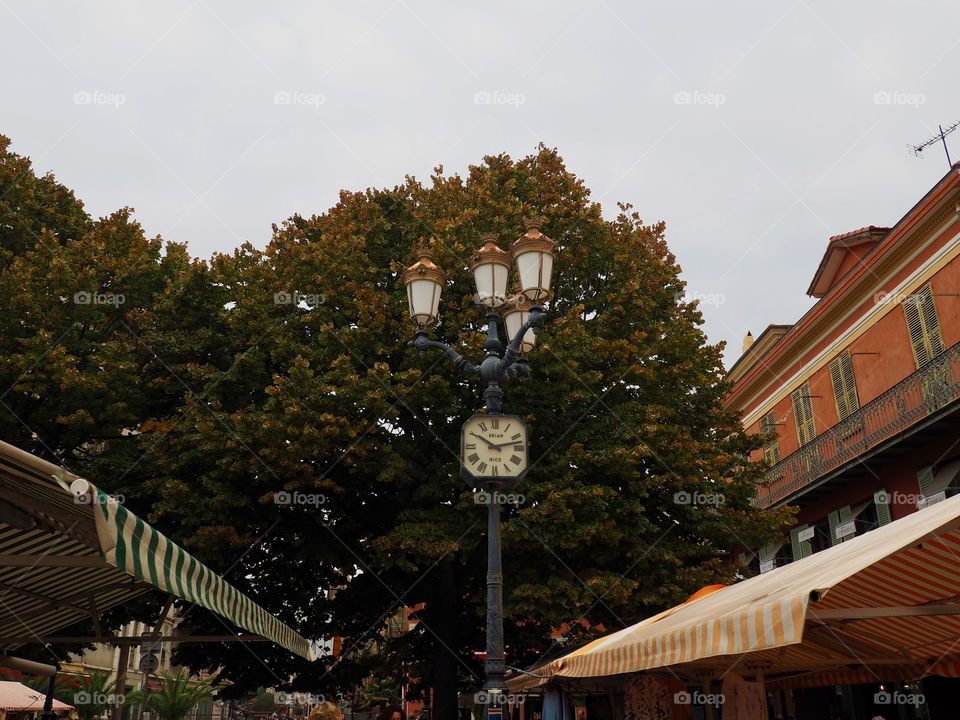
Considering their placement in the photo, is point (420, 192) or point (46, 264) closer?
point (46, 264)

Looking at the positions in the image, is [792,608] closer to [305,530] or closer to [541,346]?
[541,346]

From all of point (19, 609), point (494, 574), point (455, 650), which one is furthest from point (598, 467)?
point (19, 609)

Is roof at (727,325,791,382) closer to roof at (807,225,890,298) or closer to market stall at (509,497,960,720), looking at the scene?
roof at (807,225,890,298)

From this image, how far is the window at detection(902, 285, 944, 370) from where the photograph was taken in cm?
1653

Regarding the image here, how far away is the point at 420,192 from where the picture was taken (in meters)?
19.2

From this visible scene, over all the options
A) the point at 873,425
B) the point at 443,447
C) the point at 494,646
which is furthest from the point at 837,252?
the point at 494,646

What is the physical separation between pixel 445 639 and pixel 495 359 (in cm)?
918

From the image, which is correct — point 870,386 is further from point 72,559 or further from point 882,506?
point 72,559

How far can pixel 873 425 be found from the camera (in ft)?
59.3

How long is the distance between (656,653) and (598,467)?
889 centimetres

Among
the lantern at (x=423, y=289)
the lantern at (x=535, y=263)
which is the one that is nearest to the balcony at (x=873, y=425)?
the lantern at (x=535, y=263)

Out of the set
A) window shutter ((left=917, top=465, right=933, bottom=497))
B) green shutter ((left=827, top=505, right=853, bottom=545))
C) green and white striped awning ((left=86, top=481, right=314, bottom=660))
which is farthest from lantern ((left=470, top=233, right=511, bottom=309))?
green shutter ((left=827, top=505, right=853, bottom=545))

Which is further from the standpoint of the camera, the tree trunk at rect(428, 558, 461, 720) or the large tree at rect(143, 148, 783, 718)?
the tree trunk at rect(428, 558, 461, 720)

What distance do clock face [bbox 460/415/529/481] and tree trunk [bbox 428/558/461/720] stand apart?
308 inches
